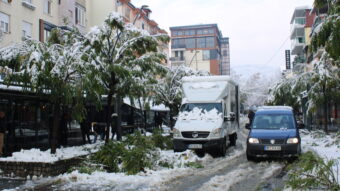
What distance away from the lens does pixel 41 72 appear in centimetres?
1120

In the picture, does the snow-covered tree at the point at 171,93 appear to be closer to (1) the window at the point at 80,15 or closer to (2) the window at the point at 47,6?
(2) the window at the point at 47,6

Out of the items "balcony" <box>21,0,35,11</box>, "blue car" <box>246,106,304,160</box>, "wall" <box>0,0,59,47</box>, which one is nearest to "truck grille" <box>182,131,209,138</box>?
"blue car" <box>246,106,304,160</box>

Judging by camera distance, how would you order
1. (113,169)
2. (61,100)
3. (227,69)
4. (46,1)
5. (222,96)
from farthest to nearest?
1. (227,69)
2. (46,1)
3. (222,96)
4. (61,100)
5. (113,169)

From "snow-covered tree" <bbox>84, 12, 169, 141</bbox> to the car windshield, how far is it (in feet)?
14.2

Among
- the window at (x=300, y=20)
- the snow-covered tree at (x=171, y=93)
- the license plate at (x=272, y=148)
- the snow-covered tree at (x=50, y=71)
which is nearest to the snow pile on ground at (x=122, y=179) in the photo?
the snow-covered tree at (x=50, y=71)

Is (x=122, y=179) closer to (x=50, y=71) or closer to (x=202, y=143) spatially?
(x=50, y=71)

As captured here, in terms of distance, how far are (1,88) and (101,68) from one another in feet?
10.4

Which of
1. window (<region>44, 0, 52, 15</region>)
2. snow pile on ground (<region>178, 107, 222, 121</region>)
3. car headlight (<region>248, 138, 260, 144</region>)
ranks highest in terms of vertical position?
window (<region>44, 0, 52, 15</region>)

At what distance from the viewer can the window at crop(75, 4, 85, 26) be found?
37938 millimetres

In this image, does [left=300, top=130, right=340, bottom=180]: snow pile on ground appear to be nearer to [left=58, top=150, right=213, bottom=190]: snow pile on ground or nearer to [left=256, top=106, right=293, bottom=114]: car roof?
[left=256, top=106, right=293, bottom=114]: car roof

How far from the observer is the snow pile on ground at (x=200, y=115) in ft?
51.7

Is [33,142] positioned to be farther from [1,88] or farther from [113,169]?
[113,169]

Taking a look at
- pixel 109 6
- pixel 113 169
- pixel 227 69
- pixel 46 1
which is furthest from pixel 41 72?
pixel 227 69

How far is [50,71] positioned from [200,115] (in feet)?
21.9
